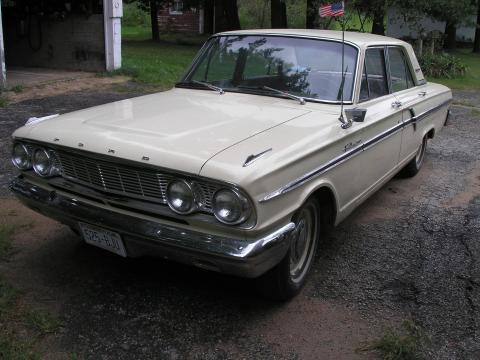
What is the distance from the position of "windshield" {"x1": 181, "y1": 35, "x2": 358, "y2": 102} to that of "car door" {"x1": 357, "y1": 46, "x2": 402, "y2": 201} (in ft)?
0.84

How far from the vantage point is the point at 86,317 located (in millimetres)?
3207

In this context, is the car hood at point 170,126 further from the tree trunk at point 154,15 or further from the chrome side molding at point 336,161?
the tree trunk at point 154,15

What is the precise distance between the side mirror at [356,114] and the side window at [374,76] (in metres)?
0.58

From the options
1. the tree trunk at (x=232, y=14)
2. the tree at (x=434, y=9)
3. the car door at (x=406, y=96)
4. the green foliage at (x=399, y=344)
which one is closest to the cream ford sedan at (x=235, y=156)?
the car door at (x=406, y=96)

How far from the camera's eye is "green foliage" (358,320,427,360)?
2.93 meters

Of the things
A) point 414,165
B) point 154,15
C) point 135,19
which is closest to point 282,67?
point 414,165

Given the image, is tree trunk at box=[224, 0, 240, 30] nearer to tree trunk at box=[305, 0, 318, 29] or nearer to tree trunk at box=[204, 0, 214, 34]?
tree trunk at box=[305, 0, 318, 29]

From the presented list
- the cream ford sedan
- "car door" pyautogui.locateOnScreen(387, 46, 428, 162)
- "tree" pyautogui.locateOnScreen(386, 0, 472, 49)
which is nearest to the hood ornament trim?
the cream ford sedan

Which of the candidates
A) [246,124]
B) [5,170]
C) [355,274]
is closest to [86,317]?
[246,124]

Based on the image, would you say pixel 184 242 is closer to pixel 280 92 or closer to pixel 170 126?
pixel 170 126

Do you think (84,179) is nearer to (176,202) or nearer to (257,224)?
(176,202)

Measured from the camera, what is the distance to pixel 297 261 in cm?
361

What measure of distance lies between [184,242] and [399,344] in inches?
50.9

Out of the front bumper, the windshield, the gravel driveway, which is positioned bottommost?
the gravel driveway
